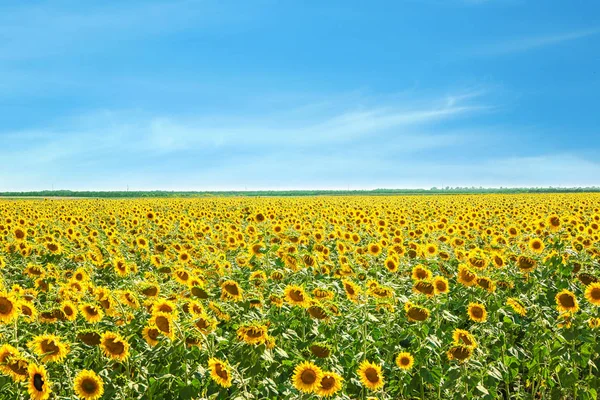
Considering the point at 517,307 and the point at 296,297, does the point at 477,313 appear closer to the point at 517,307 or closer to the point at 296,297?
the point at 517,307

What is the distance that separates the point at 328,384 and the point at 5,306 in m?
2.62

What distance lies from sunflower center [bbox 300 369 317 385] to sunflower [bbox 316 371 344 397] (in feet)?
0.17

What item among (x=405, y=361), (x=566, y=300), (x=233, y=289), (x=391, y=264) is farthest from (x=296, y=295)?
(x=391, y=264)

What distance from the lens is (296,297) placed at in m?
4.45

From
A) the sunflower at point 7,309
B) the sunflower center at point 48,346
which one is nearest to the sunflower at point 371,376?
the sunflower center at point 48,346

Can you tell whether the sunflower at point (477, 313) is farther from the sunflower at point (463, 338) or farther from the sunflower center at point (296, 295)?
the sunflower center at point (296, 295)

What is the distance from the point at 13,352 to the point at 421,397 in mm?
3041

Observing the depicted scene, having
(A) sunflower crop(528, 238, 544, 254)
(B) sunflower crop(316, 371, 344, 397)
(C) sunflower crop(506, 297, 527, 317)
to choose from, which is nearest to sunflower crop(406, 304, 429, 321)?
(C) sunflower crop(506, 297, 527, 317)

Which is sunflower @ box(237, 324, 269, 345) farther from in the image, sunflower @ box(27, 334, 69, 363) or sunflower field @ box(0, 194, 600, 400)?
sunflower @ box(27, 334, 69, 363)

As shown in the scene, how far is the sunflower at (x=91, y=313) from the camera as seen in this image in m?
4.34

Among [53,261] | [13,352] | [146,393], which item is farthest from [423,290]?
[53,261]

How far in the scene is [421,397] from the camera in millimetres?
4051

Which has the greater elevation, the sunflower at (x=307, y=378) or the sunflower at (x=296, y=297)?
the sunflower at (x=296, y=297)

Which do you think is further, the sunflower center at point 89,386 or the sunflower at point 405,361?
the sunflower at point 405,361
